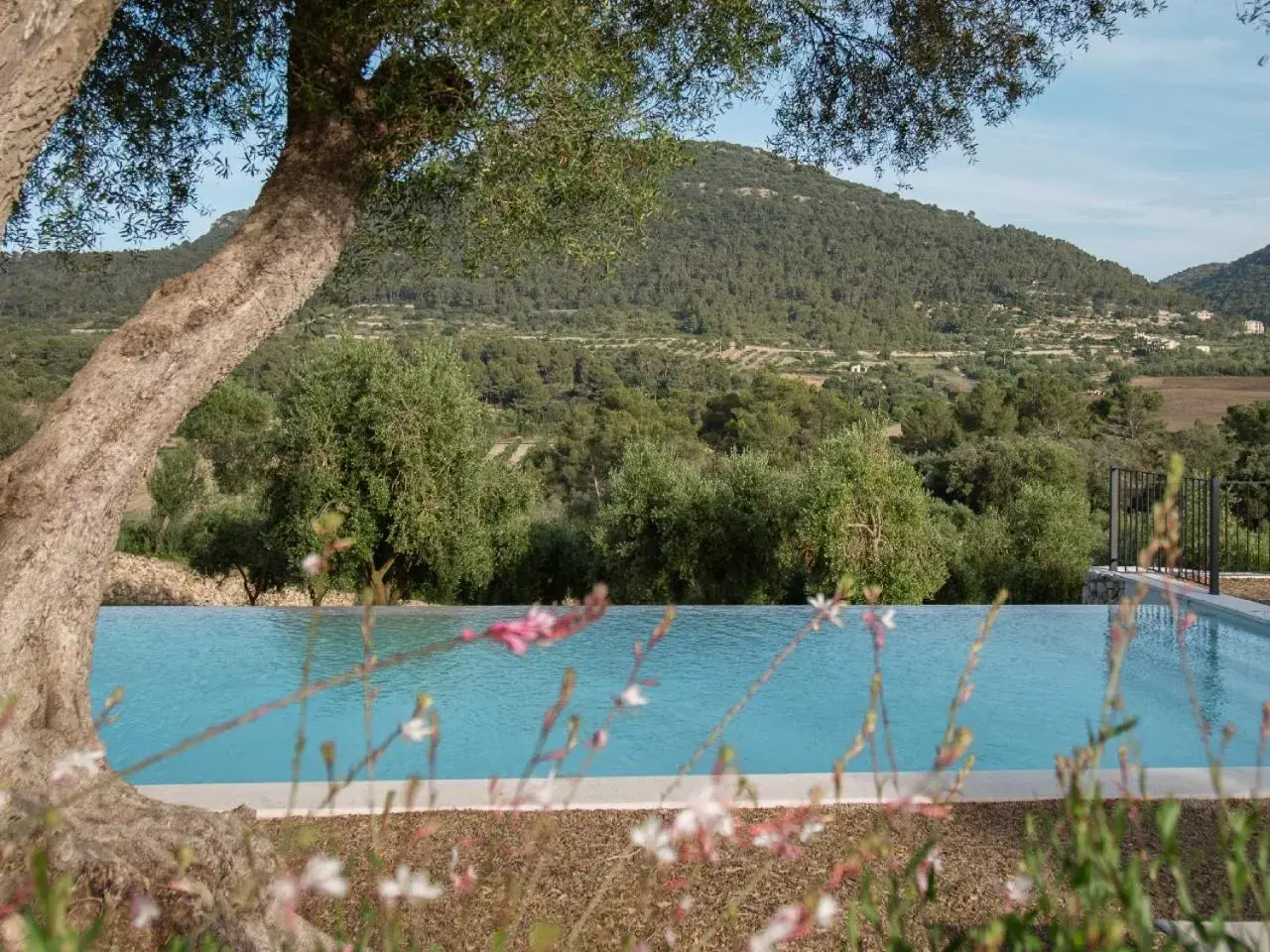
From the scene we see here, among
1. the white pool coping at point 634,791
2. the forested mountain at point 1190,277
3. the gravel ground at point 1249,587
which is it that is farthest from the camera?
the forested mountain at point 1190,277

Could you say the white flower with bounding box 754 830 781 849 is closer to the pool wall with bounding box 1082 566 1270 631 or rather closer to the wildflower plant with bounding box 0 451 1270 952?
the wildflower plant with bounding box 0 451 1270 952

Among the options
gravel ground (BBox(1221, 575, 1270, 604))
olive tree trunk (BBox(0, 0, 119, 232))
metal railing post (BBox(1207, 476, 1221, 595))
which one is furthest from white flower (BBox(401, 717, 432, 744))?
gravel ground (BBox(1221, 575, 1270, 604))

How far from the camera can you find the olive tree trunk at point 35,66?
3039mm

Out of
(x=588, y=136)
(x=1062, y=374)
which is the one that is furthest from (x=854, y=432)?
(x=1062, y=374)

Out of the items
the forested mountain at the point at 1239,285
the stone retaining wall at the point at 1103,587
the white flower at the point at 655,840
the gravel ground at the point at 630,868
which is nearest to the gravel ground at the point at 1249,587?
the stone retaining wall at the point at 1103,587

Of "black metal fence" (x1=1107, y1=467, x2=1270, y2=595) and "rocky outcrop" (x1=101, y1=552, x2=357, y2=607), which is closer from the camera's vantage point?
"black metal fence" (x1=1107, y1=467, x2=1270, y2=595)

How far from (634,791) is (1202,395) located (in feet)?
118

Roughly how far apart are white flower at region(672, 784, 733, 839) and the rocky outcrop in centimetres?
1557

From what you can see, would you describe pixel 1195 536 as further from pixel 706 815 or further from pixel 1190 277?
pixel 1190 277

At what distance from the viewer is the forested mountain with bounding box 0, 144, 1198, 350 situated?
44594 mm

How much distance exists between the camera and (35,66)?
315 cm

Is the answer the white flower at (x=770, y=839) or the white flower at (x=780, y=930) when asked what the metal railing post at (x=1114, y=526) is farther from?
the white flower at (x=780, y=930)

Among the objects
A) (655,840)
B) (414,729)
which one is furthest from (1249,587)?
(414,729)

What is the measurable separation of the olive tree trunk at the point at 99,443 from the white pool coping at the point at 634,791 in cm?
75
